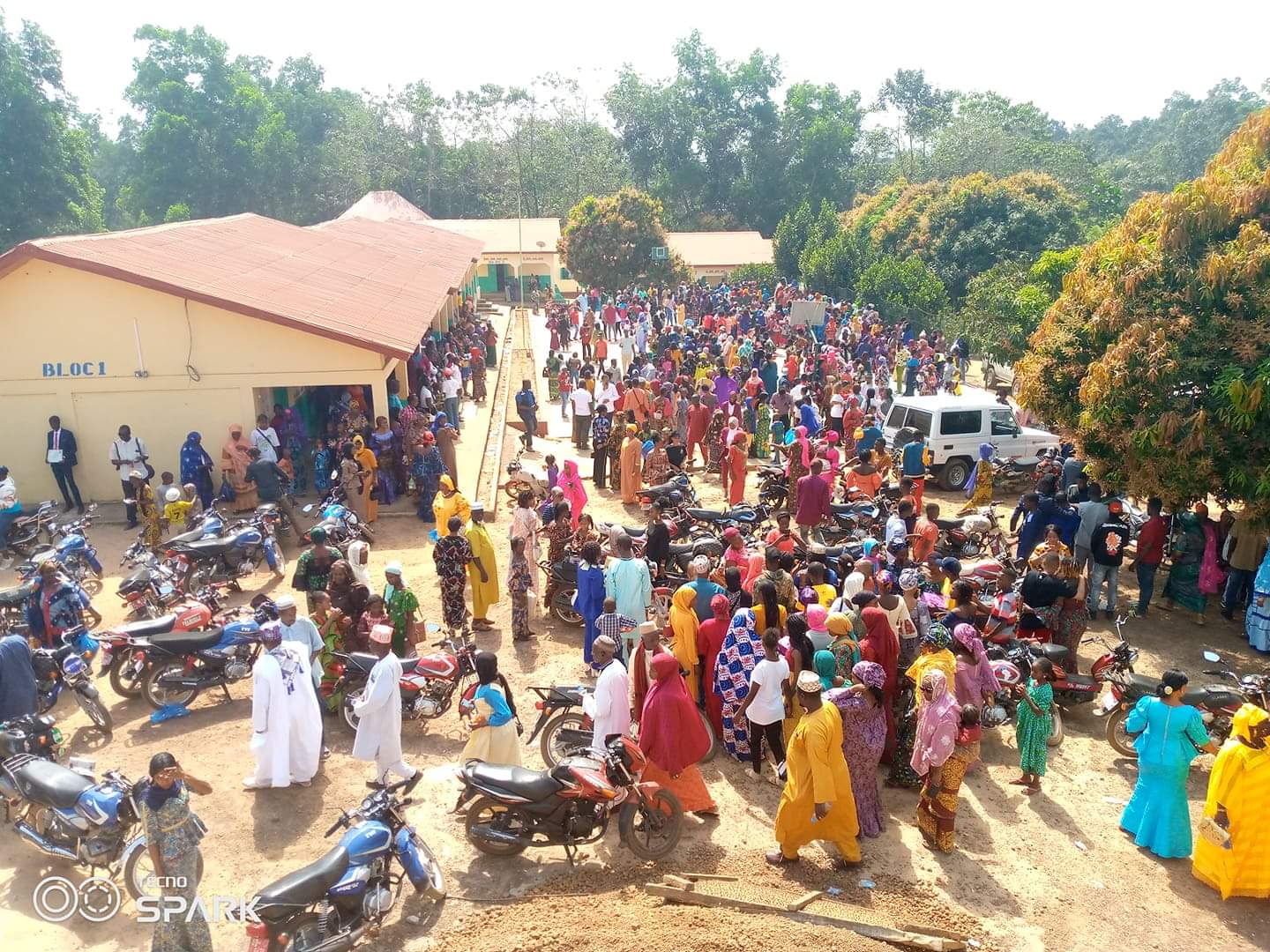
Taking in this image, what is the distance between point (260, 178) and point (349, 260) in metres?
45.7

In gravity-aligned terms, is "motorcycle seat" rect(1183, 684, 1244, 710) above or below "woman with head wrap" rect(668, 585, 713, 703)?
below

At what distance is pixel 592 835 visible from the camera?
237 inches

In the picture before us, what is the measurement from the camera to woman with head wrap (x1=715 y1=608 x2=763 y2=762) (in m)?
6.99

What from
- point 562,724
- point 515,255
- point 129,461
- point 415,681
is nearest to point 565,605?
point 415,681

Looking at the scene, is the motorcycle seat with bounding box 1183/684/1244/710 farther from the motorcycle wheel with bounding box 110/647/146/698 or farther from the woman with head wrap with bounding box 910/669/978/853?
the motorcycle wheel with bounding box 110/647/146/698

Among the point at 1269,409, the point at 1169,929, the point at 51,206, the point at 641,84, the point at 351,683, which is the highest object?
the point at 641,84

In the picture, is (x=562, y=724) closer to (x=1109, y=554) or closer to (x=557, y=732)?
(x=557, y=732)

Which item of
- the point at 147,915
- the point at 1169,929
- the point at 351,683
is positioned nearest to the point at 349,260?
the point at 351,683

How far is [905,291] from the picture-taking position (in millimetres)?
30531

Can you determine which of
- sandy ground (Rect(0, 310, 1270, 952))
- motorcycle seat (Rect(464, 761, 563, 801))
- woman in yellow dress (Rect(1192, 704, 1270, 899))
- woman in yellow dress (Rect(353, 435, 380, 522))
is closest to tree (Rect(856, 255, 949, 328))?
woman in yellow dress (Rect(353, 435, 380, 522))

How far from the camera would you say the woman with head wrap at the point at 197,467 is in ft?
41.8

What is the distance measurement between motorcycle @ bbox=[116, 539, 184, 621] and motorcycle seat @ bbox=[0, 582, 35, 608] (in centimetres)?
79

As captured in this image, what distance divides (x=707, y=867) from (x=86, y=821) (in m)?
4.02

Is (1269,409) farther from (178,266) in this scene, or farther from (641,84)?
(641,84)
